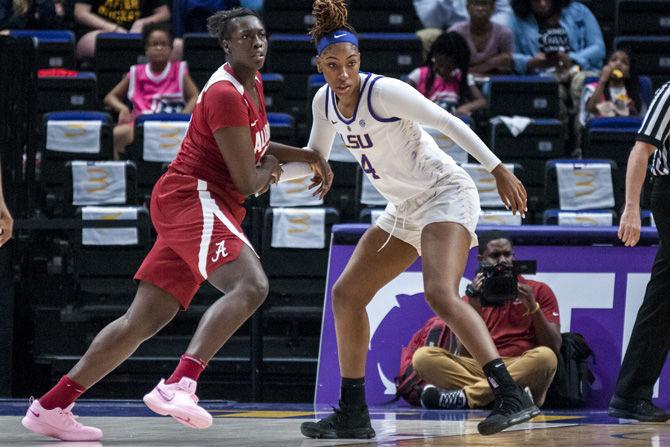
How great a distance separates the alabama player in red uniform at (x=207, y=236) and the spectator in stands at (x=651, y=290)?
5.93ft

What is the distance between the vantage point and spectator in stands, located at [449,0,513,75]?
10805mm

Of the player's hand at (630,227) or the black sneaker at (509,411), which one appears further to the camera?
the player's hand at (630,227)

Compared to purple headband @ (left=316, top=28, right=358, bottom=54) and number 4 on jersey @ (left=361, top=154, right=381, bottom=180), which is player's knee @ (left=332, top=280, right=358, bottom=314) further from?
purple headband @ (left=316, top=28, right=358, bottom=54)

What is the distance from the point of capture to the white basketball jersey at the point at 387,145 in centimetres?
493

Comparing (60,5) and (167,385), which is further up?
(60,5)

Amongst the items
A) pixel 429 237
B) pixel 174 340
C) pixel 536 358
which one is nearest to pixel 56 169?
pixel 174 340

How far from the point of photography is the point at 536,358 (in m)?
6.62

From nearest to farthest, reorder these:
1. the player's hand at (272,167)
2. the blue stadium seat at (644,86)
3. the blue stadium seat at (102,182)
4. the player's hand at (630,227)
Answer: the player's hand at (272,167) < the player's hand at (630,227) < the blue stadium seat at (102,182) < the blue stadium seat at (644,86)

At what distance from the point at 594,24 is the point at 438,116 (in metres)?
7.00

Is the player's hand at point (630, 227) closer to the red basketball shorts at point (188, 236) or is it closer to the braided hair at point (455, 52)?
the red basketball shorts at point (188, 236)

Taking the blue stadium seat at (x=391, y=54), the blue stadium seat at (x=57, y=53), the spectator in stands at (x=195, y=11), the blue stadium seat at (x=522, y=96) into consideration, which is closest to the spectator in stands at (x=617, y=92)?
the blue stadium seat at (x=522, y=96)

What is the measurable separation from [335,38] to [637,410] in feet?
7.68

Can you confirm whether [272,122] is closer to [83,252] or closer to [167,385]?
[83,252]

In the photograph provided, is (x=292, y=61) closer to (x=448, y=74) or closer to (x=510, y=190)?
(x=448, y=74)
